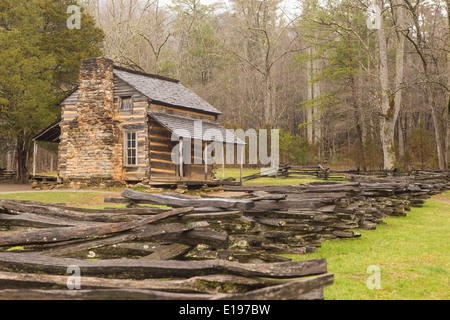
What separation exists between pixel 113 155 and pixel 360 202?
512 inches

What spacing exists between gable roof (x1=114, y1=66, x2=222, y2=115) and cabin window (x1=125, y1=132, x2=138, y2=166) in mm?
2272

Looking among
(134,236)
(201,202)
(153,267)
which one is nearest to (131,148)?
(201,202)

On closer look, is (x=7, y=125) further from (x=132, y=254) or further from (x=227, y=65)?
(x=227, y=65)

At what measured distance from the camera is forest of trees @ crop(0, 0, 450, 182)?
23219 mm

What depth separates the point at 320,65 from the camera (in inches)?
1596

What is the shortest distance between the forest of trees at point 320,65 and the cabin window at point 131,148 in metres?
9.00

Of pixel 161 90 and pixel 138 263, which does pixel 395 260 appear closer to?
pixel 138 263

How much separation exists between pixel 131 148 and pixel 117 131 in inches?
43.9

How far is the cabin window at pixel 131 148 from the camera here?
1899 centimetres

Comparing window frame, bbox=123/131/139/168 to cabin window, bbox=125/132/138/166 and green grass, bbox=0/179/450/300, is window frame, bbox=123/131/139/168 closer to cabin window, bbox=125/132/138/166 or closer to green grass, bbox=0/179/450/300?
cabin window, bbox=125/132/138/166

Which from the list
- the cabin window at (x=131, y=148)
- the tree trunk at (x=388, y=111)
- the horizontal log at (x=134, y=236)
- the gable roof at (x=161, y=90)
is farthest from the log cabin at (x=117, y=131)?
the horizontal log at (x=134, y=236)

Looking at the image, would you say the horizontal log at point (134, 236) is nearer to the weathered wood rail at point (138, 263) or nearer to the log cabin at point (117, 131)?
the weathered wood rail at point (138, 263)

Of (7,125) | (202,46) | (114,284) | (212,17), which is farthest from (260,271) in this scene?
(212,17)

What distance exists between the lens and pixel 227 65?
5022cm
